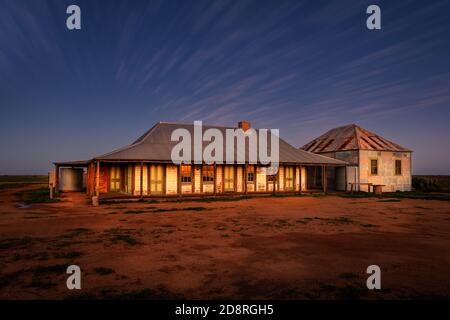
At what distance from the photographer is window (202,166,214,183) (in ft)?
71.3

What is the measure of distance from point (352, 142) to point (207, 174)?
44.5 ft

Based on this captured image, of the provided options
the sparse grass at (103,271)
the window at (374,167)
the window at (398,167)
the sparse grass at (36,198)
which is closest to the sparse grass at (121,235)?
the sparse grass at (103,271)

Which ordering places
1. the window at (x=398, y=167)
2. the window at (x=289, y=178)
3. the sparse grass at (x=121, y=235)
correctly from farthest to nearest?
the window at (x=398, y=167) → the window at (x=289, y=178) → the sparse grass at (x=121, y=235)

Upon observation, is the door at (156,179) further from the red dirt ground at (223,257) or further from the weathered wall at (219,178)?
the red dirt ground at (223,257)

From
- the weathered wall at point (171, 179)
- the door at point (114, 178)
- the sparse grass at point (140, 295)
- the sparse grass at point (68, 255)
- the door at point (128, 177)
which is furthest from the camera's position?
the door at point (114, 178)

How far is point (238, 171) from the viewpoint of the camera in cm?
2294

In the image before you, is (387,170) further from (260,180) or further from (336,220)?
(336,220)

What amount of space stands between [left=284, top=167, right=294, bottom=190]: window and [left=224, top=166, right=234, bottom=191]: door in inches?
185

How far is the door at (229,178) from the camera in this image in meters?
22.5

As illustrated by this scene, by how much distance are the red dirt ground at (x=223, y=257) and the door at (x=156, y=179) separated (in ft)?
27.3

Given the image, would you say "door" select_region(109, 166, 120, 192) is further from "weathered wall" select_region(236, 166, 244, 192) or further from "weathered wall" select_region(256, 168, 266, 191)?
"weathered wall" select_region(256, 168, 266, 191)

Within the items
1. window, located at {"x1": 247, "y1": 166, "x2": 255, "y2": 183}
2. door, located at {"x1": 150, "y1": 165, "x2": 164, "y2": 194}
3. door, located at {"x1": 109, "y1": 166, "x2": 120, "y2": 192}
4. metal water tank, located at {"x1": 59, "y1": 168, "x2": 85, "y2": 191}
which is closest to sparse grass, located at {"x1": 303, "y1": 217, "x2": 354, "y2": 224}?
door, located at {"x1": 150, "y1": 165, "x2": 164, "y2": 194}
